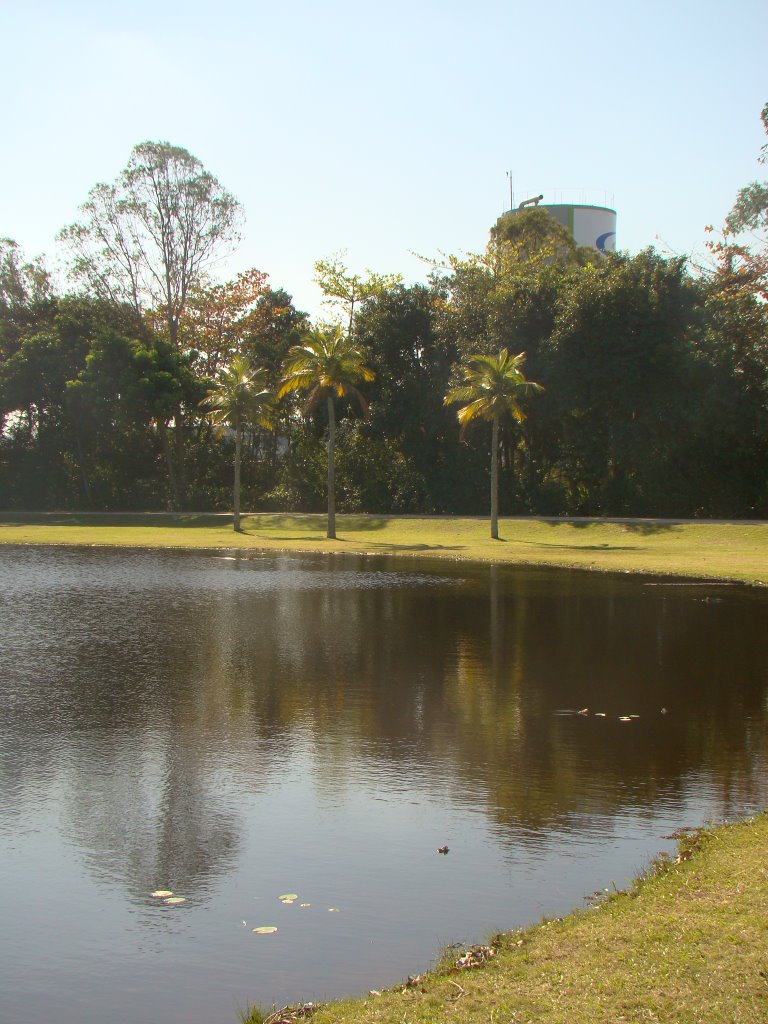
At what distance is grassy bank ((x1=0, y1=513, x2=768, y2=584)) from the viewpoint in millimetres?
31516

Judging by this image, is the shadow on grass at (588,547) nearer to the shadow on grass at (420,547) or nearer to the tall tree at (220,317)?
the shadow on grass at (420,547)

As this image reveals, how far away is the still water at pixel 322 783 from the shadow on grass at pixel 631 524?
2071cm

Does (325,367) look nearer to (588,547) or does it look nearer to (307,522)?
(307,522)

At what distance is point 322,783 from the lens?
9453mm

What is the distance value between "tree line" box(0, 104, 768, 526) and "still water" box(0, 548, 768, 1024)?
83.5 ft

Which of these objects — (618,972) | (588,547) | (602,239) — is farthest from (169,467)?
(618,972)

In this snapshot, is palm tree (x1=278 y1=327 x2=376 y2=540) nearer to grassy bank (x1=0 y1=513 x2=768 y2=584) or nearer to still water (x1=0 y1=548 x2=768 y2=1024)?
grassy bank (x1=0 y1=513 x2=768 y2=584)

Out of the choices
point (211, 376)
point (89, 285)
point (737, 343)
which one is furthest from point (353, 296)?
point (737, 343)

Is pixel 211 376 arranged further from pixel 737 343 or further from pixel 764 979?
pixel 764 979

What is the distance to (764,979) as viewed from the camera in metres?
5.07

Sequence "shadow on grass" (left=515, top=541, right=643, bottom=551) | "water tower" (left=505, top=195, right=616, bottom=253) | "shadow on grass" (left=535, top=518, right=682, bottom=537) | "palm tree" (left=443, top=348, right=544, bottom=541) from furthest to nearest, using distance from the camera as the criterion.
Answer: "water tower" (left=505, top=195, right=616, bottom=253) → "shadow on grass" (left=535, top=518, right=682, bottom=537) → "palm tree" (left=443, top=348, right=544, bottom=541) → "shadow on grass" (left=515, top=541, right=643, bottom=551)

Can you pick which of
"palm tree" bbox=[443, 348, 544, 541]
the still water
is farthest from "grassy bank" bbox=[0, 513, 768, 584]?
the still water

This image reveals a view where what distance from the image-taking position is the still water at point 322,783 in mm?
6082

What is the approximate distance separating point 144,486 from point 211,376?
7.65 m
